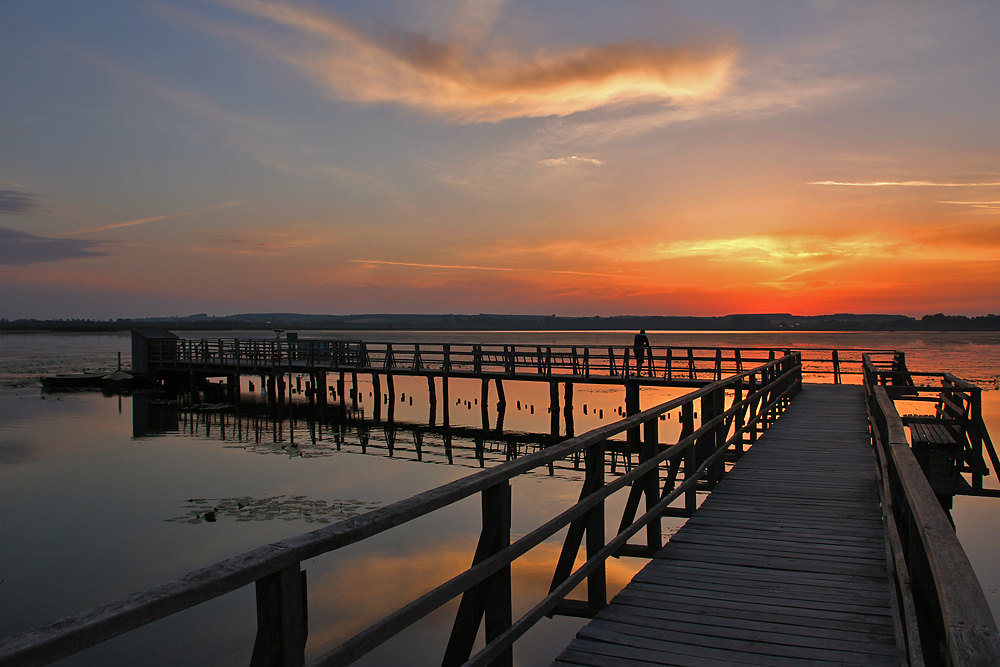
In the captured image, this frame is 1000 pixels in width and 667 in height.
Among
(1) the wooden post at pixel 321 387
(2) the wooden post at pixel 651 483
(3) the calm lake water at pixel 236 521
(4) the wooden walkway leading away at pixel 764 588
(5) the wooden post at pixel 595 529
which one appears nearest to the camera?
(4) the wooden walkway leading away at pixel 764 588

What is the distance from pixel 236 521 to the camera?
1336cm

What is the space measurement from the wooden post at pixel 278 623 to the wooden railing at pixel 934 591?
1798mm

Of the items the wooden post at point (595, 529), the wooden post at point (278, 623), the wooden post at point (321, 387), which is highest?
the wooden post at point (278, 623)

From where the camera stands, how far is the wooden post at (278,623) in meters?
2.14

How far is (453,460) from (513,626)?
16.6m

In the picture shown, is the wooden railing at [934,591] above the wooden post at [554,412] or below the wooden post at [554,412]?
above

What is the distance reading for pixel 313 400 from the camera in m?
35.8

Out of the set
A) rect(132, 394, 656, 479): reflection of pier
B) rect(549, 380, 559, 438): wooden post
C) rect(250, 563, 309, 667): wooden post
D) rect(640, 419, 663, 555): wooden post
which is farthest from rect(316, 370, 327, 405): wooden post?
rect(250, 563, 309, 667): wooden post

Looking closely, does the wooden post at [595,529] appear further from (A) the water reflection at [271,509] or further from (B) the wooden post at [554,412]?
(B) the wooden post at [554,412]

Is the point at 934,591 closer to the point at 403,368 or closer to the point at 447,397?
the point at 447,397

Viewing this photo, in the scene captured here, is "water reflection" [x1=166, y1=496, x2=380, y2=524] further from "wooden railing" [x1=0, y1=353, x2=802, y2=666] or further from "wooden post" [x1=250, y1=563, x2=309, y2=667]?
"wooden post" [x1=250, y1=563, x2=309, y2=667]

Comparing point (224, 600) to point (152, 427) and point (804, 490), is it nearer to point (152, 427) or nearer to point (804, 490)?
point (804, 490)

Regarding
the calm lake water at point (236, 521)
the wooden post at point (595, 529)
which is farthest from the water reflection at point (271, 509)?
the wooden post at point (595, 529)

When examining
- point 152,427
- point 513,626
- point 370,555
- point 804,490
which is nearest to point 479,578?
point 513,626
